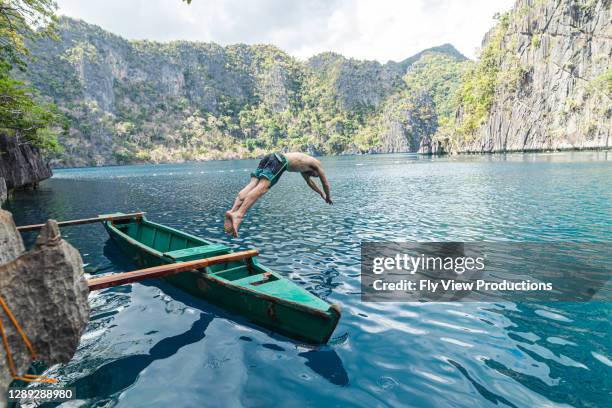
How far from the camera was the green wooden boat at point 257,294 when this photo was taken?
262 inches

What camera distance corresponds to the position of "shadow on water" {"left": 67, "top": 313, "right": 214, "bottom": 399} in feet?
19.0

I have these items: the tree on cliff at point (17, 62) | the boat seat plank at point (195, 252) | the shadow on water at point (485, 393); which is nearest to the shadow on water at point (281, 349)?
the boat seat plank at point (195, 252)

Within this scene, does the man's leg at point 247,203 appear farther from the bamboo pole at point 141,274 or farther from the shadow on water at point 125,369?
the shadow on water at point 125,369

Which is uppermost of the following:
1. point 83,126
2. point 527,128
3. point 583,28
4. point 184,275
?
point 583,28

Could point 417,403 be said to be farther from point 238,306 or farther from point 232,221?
point 232,221

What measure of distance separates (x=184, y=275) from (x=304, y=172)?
4653 mm

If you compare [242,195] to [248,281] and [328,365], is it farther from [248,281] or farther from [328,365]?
[328,365]

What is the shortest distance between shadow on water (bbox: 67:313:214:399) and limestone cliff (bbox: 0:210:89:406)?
70.2 inches

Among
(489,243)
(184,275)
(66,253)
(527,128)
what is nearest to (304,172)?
(184,275)

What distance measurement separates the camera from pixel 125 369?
251 inches

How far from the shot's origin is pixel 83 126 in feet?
579

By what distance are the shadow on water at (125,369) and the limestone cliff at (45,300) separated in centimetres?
178

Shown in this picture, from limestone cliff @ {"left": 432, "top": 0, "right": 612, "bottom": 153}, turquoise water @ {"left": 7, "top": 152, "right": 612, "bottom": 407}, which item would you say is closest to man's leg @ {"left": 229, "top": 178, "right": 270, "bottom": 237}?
turquoise water @ {"left": 7, "top": 152, "right": 612, "bottom": 407}

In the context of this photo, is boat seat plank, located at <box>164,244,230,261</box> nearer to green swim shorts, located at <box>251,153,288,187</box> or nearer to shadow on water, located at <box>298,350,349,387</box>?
green swim shorts, located at <box>251,153,288,187</box>
